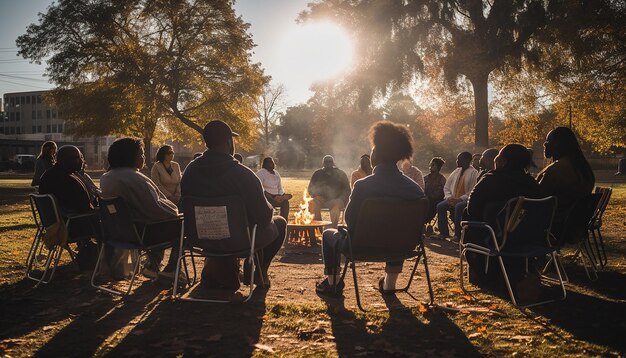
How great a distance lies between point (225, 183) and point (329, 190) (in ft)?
21.6

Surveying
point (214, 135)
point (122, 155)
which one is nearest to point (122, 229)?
point (122, 155)

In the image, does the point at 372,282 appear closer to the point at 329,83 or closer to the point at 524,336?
the point at 524,336

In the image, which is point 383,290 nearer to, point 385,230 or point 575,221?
point 385,230

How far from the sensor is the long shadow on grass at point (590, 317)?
430 centimetres

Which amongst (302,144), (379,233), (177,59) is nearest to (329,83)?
(177,59)

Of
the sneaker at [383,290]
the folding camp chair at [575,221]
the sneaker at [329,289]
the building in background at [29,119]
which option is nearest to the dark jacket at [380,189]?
the sneaker at [329,289]

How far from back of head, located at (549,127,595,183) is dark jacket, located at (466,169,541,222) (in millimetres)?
995

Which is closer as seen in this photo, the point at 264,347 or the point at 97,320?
the point at 264,347

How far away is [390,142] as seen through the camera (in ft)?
17.9

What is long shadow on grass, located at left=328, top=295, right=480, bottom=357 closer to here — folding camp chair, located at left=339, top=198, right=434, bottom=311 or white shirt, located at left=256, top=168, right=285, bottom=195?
folding camp chair, located at left=339, top=198, right=434, bottom=311

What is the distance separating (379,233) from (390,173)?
67 cm

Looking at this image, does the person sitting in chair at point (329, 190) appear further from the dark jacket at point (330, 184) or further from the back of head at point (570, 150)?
the back of head at point (570, 150)

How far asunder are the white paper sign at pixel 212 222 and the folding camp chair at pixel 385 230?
3.94 feet

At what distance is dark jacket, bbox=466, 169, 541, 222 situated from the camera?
5.69m
